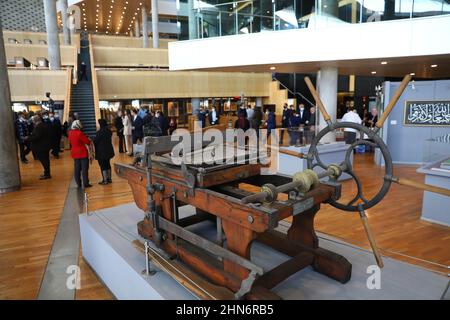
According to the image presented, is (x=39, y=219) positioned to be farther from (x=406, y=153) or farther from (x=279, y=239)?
(x=406, y=153)

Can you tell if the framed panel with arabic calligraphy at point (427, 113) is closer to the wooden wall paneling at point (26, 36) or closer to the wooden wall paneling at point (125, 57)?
the wooden wall paneling at point (125, 57)

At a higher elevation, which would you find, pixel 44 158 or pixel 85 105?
pixel 85 105

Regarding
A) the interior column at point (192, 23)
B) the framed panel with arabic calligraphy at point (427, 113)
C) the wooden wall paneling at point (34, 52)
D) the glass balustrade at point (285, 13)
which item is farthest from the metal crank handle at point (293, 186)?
the wooden wall paneling at point (34, 52)

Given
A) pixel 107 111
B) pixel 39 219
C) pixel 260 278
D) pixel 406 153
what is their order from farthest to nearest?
pixel 107 111, pixel 406 153, pixel 39 219, pixel 260 278

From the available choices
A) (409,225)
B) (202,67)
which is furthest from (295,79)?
(409,225)

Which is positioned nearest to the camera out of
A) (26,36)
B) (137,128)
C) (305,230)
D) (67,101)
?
(305,230)

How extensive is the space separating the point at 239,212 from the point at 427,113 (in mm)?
7770

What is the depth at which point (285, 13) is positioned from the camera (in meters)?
9.38

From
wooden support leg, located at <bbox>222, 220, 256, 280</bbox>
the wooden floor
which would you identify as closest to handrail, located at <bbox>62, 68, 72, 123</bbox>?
the wooden floor

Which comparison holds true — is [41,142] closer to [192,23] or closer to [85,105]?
[192,23]

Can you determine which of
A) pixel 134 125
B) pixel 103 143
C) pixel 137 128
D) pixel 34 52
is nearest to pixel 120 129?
pixel 134 125

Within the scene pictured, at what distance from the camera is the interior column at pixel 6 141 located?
6.31 m
